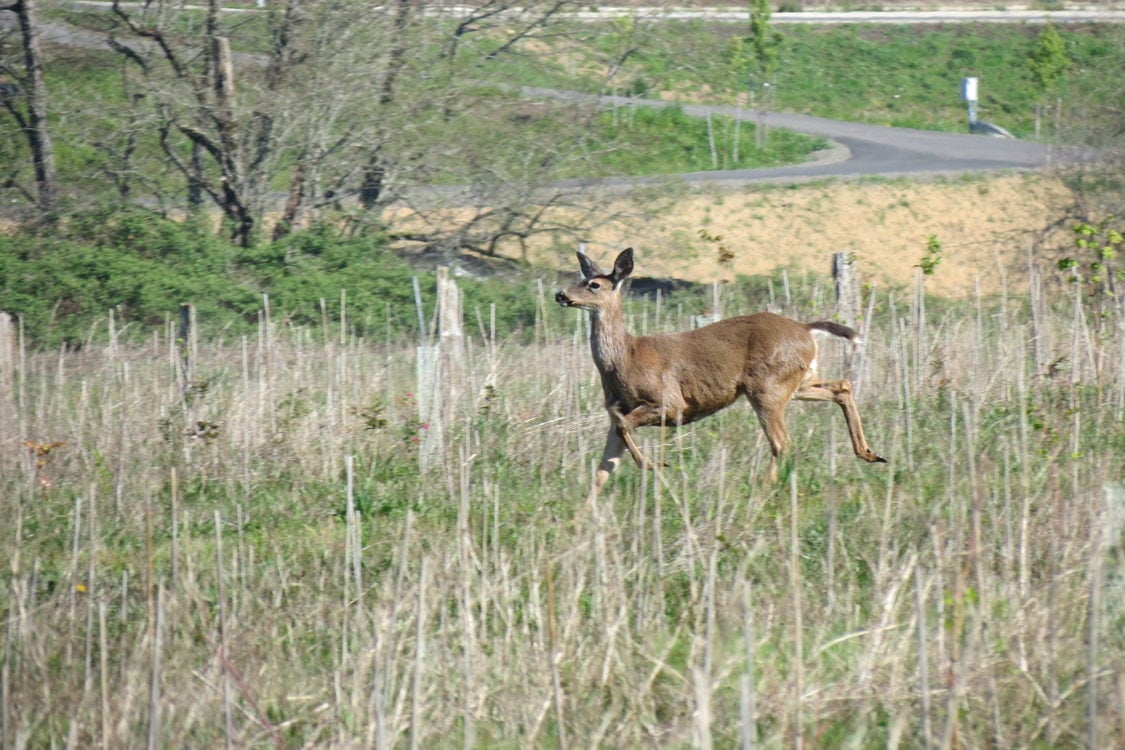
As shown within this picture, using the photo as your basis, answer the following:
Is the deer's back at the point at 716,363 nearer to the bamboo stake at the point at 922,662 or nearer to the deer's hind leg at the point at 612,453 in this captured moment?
the deer's hind leg at the point at 612,453

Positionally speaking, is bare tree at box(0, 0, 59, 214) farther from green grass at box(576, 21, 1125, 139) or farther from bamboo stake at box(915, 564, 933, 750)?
green grass at box(576, 21, 1125, 139)

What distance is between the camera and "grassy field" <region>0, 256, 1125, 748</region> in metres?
4.81

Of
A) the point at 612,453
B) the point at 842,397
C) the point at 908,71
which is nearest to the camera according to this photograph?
the point at 612,453

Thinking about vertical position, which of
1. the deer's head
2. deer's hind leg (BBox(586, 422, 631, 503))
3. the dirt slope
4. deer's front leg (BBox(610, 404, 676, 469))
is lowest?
the dirt slope

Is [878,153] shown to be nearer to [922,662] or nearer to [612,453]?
[612,453]

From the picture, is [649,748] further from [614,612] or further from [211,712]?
[211,712]

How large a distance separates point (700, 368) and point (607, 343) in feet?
2.01

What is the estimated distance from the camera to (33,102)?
63.2 feet

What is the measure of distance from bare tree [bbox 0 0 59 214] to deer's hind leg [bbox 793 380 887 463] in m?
13.4

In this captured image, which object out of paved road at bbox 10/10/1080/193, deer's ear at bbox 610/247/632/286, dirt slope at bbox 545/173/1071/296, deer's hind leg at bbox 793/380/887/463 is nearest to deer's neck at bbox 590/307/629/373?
deer's ear at bbox 610/247/632/286

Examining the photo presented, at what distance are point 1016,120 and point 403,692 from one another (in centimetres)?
4149

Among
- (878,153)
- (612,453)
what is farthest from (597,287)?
(878,153)

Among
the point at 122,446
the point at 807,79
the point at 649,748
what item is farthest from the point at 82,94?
the point at 807,79

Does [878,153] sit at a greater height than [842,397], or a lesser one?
lesser
